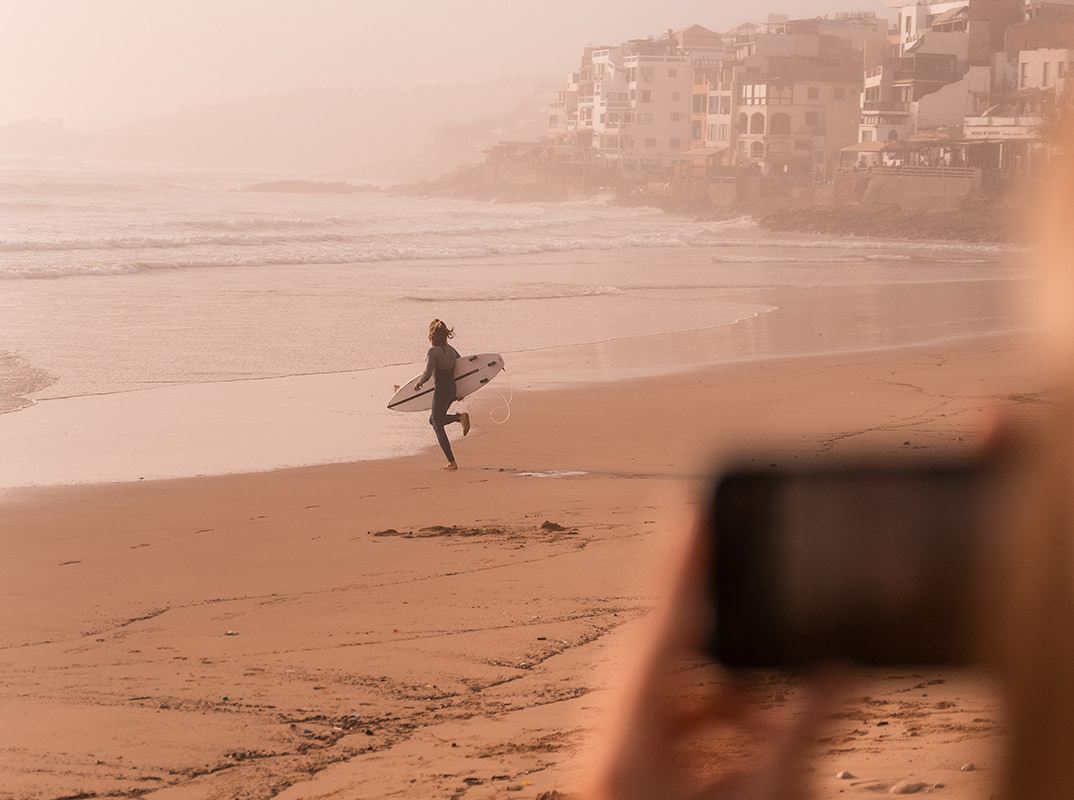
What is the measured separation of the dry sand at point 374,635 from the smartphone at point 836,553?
9 cm

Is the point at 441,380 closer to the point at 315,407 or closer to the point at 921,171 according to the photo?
the point at 315,407

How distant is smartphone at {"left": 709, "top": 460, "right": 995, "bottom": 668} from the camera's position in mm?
1370

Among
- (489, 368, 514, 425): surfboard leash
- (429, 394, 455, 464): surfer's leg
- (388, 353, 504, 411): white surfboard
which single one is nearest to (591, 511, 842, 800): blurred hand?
(429, 394, 455, 464): surfer's leg

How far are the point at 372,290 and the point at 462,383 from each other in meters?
17.3

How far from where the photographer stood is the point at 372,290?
28.7 metres

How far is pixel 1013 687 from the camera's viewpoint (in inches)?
58.7

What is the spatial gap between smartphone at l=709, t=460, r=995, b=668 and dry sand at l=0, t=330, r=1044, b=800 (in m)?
0.09

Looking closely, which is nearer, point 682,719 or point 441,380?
point 682,719

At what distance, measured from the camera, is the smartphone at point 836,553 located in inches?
53.9

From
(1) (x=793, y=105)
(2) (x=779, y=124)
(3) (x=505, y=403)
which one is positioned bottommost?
(3) (x=505, y=403)

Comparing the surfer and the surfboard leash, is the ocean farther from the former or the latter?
the surfer

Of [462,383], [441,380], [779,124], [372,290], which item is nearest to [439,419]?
[441,380]

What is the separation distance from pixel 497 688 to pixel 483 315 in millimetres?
19625

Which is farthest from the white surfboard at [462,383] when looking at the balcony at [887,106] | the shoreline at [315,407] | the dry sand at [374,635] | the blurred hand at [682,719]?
the balcony at [887,106]
